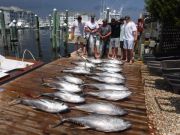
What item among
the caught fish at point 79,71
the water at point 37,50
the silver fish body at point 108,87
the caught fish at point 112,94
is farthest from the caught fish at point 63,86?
the water at point 37,50

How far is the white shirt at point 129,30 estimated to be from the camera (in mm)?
12836

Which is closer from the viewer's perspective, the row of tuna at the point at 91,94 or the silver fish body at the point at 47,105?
the row of tuna at the point at 91,94

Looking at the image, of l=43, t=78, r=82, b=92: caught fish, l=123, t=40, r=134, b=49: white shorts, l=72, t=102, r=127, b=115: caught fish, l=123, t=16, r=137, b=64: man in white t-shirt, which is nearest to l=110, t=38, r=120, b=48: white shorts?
l=123, t=16, r=137, b=64: man in white t-shirt

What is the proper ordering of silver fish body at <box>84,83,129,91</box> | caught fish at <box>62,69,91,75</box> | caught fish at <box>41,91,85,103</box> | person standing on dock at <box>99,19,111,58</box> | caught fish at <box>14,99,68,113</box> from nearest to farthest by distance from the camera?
1. caught fish at <box>14,99,68,113</box>
2. caught fish at <box>41,91,85,103</box>
3. silver fish body at <box>84,83,129,91</box>
4. caught fish at <box>62,69,91,75</box>
5. person standing on dock at <box>99,19,111,58</box>

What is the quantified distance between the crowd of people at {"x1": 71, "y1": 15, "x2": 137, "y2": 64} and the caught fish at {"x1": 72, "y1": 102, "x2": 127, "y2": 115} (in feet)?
23.1

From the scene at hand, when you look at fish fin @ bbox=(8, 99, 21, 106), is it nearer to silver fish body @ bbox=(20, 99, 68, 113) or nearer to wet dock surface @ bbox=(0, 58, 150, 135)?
wet dock surface @ bbox=(0, 58, 150, 135)

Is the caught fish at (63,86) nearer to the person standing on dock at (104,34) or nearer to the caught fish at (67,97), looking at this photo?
the caught fish at (67,97)

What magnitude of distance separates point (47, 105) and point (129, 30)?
24.5ft

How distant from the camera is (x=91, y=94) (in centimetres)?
757

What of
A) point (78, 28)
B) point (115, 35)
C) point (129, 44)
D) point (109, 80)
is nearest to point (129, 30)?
point (129, 44)

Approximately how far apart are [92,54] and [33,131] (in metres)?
10.0

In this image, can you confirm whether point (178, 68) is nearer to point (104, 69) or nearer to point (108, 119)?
point (104, 69)

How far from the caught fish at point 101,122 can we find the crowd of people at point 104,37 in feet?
25.4

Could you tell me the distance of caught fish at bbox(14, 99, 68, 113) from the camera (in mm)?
6215
